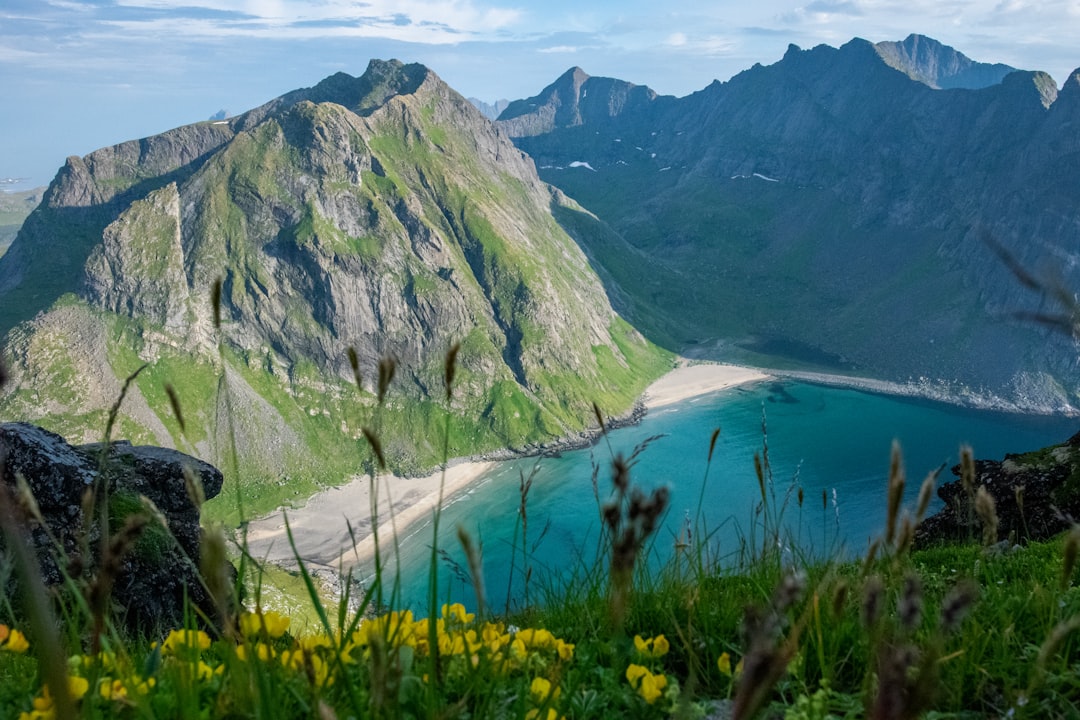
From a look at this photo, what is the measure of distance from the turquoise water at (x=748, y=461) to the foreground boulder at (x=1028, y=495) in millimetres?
73450

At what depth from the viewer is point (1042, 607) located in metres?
4.11

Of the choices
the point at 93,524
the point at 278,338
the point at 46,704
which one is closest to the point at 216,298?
the point at 46,704

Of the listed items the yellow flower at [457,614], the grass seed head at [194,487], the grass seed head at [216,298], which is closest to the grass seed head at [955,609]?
the grass seed head at [216,298]

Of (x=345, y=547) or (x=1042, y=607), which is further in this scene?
(x=345, y=547)

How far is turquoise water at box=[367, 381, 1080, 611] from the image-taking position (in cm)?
10731

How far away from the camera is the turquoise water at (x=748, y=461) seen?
10731 centimetres

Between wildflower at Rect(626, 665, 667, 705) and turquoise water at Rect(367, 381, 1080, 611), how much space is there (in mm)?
87128

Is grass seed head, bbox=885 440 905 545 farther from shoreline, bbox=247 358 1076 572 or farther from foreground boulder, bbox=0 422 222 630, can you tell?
shoreline, bbox=247 358 1076 572

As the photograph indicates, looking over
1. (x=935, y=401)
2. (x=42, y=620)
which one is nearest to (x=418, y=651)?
(x=42, y=620)

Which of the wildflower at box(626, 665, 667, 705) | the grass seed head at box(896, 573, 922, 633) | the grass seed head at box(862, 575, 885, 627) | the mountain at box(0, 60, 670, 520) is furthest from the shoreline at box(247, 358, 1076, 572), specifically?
the grass seed head at box(896, 573, 922, 633)

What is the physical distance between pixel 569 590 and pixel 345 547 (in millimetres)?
130486

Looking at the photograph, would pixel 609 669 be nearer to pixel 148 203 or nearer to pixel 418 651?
pixel 418 651

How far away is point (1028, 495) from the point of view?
14.6 meters

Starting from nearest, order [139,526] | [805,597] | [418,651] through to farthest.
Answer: [139,526] → [418,651] → [805,597]
